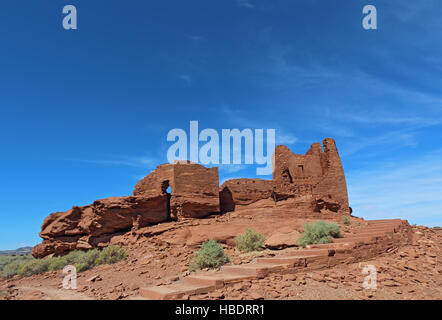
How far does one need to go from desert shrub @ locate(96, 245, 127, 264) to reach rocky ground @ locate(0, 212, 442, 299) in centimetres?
42

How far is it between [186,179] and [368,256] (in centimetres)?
1071

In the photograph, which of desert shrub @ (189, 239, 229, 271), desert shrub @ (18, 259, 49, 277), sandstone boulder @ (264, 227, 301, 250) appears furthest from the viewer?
desert shrub @ (18, 259, 49, 277)

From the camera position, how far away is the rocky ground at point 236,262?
6.38 metres

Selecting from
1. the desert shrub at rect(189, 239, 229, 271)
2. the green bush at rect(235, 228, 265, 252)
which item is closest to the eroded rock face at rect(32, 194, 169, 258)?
the green bush at rect(235, 228, 265, 252)

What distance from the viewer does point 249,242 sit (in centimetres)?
1194

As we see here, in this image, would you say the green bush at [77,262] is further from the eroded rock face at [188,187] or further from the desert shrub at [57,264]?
the eroded rock face at [188,187]

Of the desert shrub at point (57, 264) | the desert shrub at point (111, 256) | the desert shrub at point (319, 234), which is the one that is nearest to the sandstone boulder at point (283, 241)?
the desert shrub at point (319, 234)

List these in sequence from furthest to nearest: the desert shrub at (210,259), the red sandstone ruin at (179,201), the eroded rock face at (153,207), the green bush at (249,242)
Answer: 1. the red sandstone ruin at (179,201)
2. the eroded rock face at (153,207)
3. the green bush at (249,242)
4. the desert shrub at (210,259)

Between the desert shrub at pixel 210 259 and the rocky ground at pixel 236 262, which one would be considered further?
the desert shrub at pixel 210 259

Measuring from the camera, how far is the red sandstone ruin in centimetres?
1655

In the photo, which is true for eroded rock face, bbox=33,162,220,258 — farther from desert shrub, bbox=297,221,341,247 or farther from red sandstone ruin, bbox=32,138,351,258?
desert shrub, bbox=297,221,341,247

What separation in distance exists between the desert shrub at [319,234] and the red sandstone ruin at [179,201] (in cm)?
687

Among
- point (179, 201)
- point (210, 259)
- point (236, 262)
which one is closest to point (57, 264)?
point (179, 201)
